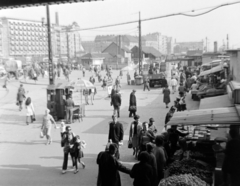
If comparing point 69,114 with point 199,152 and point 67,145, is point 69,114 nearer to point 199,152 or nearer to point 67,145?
point 67,145

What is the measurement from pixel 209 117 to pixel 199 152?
1.04 metres

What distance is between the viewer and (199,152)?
8.30m

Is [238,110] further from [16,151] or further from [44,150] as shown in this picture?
[16,151]

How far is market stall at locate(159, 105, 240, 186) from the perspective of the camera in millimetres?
6215

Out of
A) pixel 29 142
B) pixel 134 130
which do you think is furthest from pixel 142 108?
pixel 134 130

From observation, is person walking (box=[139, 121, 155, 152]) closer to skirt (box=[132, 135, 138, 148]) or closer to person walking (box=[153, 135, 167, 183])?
skirt (box=[132, 135, 138, 148])

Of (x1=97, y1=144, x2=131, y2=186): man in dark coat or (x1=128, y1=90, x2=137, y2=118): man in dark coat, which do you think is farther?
(x1=128, y1=90, x2=137, y2=118): man in dark coat

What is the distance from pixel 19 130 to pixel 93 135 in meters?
3.84

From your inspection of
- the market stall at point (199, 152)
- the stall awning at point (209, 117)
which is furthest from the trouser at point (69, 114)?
the stall awning at point (209, 117)

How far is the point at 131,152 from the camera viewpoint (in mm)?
10930

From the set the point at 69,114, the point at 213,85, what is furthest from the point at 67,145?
the point at 213,85

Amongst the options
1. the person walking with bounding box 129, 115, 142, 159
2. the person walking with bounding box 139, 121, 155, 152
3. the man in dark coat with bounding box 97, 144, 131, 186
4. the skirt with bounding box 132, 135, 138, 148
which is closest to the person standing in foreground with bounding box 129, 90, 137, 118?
the person walking with bounding box 129, 115, 142, 159

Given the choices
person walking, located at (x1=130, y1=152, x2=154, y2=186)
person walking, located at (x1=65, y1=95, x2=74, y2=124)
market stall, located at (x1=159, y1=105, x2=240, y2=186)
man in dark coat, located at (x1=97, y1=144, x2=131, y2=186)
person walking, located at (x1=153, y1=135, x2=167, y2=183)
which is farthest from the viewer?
person walking, located at (x1=65, y1=95, x2=74, y2=124)

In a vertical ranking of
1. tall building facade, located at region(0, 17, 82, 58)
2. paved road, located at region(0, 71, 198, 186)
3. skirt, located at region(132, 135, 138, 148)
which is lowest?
paved road, located at region(0, 71, 198, 186)
